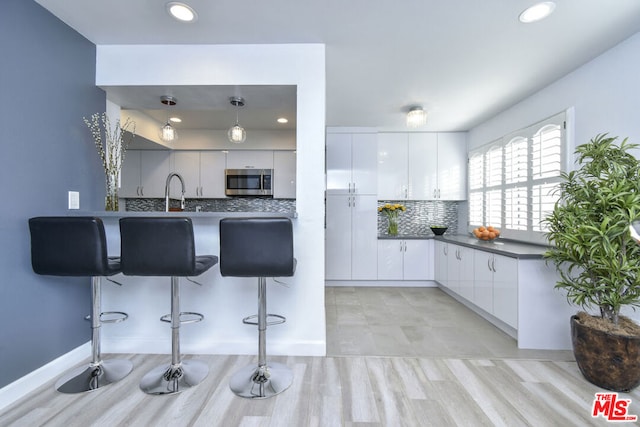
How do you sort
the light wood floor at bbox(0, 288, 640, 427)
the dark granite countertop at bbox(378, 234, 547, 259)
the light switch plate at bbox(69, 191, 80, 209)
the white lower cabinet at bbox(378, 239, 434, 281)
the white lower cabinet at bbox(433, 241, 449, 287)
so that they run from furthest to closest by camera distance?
the white lower cabinet at bbox(378, 239, 434, 281) → the white lower cabinet at bbox(433, 241, 449, 287) → the dark granite countertop at bbox(378, 234, 547, 259) → the light switch plate at bbox(69, 191, 80, 209) → the light wood floor at bbox(0, 288, 640, 427)

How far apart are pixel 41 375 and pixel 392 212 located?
162 inches

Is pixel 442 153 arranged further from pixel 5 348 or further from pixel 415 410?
pixel 5 348

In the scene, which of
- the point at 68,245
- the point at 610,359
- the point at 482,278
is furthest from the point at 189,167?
the point at 610,359

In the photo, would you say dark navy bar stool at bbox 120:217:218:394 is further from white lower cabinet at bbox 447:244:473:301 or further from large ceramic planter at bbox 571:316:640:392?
white lower cabinet at bbox 447:244:473:301

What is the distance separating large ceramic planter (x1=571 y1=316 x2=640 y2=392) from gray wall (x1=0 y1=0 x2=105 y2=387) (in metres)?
3.47

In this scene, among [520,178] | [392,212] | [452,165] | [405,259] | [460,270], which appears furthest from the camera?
[392,212]

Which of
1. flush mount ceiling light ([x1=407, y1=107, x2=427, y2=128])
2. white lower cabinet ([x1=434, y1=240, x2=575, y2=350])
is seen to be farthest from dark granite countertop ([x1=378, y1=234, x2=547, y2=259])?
flush mount ceiling light ([x1=407, y1=107, x2=427, y2=128])

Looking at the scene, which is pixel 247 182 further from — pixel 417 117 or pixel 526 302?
pixel 526 302

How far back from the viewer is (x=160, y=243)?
1646 millimetres

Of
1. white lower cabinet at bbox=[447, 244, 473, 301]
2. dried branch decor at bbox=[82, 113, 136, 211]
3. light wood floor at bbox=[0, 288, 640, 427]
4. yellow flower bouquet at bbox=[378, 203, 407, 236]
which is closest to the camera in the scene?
light wood floor at bbox=[0, 288, 640, 427]

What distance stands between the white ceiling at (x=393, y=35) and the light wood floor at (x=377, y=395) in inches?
85.3

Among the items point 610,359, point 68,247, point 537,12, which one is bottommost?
point 610,359

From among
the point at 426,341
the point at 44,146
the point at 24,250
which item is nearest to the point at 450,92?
Answer: the point at 426,341

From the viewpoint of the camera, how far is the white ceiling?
1781mm
